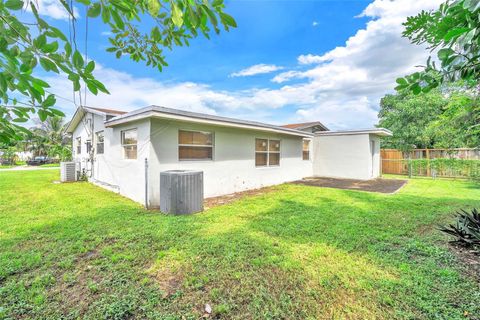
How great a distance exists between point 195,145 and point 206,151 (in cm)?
53

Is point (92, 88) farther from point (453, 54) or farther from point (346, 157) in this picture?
point (346, 157)

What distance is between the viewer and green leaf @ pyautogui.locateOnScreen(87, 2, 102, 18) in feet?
3.60

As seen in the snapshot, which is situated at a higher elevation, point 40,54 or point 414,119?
point 414,119

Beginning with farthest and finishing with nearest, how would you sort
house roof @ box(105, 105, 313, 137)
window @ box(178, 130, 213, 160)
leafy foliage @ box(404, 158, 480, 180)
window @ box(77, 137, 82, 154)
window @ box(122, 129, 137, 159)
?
window @ box(77, 137, 82, 154)
leafy foliage @ box(404, 158, 480, 180)
window @ box(122, 129, 137, 159)
window @ box(178, 130, 213, 160)
house roof @ box(105, 105, 313, 137)

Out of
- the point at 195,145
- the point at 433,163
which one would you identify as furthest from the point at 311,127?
the point at 195,145

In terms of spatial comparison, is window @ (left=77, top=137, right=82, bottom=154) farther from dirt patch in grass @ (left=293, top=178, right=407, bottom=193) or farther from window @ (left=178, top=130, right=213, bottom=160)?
dirt patch in grass @ (left=293, top=178, right=407, bottom=193)

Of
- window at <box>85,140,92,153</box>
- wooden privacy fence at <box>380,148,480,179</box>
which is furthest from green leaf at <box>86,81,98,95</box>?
wooden privacy fence at <box>380,148,480,179</box>

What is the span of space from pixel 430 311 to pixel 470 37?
2608mm

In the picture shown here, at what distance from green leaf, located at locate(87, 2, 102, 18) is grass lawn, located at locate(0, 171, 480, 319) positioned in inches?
102

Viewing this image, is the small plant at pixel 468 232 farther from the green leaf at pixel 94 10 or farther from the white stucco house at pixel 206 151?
the white stucco house at pixel 206 151

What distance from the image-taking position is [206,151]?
26.4 ft

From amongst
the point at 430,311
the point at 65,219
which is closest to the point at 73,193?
the point at 65,219

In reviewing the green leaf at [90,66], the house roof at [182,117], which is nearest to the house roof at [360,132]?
the house roof at [182,117]

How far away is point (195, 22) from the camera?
1.07 metres
